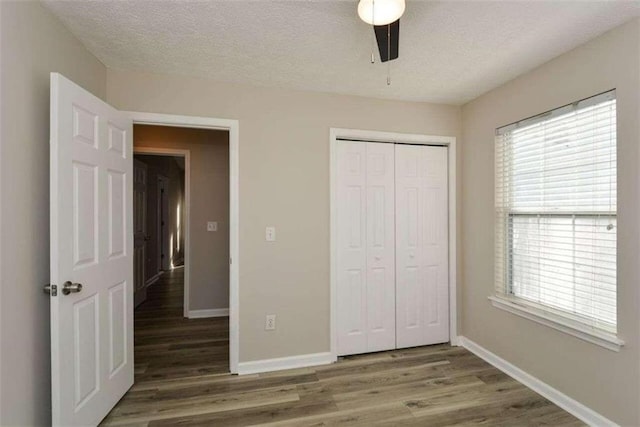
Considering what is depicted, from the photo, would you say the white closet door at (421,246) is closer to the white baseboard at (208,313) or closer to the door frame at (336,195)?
the door frame at (336,195)

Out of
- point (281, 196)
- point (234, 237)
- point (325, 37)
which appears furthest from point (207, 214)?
point (325, 37)

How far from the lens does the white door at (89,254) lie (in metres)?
1.58

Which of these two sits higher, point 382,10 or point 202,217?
point 382,10

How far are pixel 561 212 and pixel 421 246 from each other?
117 cm

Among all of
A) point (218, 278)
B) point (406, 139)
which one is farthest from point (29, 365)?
point (406, 139)

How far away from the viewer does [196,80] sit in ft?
8.17

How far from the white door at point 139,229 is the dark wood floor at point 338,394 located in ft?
5.76

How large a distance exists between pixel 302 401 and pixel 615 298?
6.83 ft

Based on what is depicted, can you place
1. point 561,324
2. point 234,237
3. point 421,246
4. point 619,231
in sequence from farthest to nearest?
point 421,246 → point 234,237 → point 561,324 → point 619,231

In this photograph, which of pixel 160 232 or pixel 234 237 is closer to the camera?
pixel 234 237

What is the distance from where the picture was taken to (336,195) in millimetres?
2791

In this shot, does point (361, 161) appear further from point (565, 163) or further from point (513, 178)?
point (565, 163)

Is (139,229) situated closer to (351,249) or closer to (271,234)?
(271,234)

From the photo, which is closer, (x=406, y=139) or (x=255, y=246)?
(x=255, y=246)
